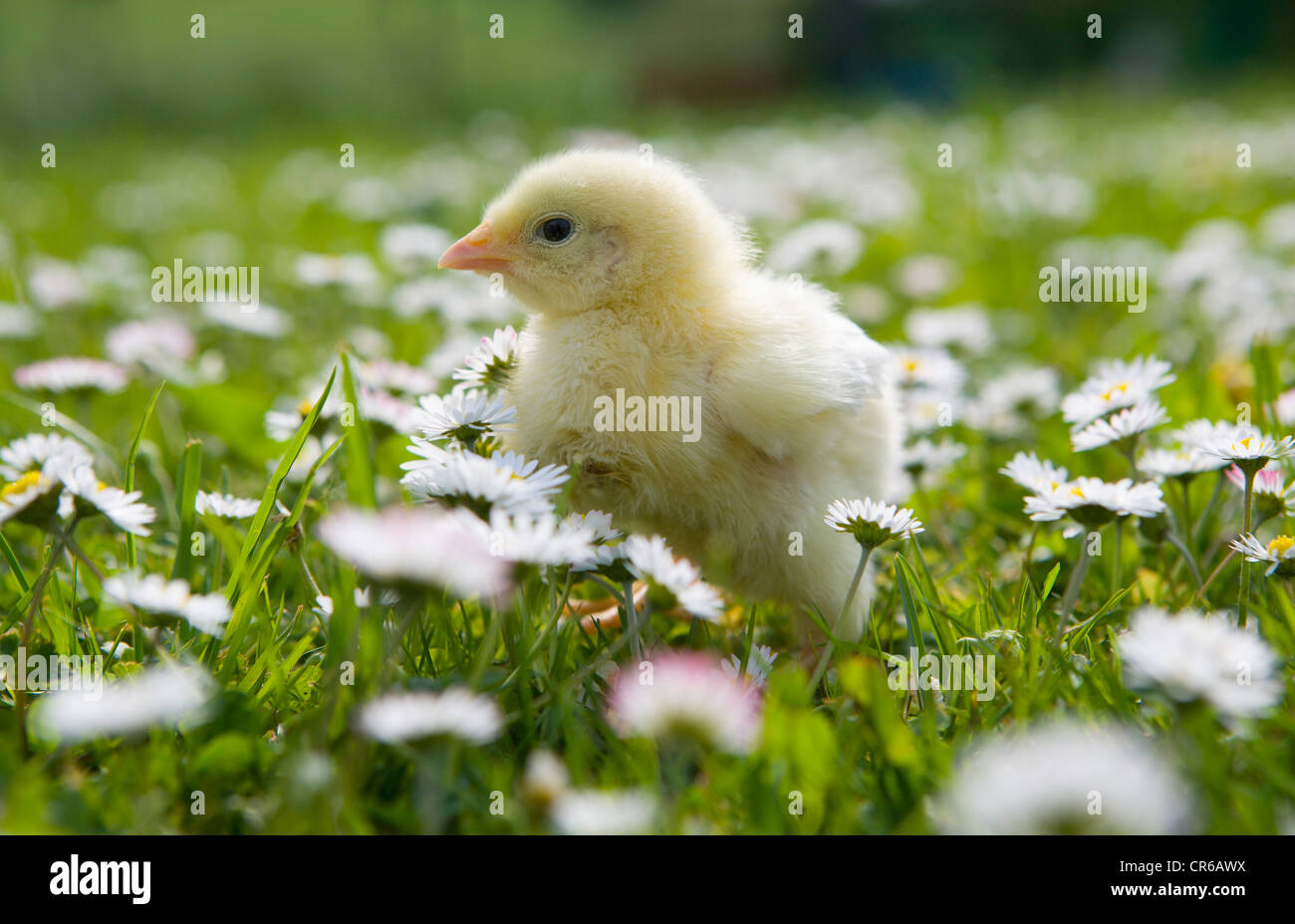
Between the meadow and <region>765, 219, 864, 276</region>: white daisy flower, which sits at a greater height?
<region>765, 219, 864, 276</region>: white daisy flower

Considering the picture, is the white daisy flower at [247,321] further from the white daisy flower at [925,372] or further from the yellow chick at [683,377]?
the white daisy flower at [925,372]

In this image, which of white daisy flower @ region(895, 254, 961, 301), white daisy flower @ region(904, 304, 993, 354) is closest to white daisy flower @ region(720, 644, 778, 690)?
white daisy flower @ region(904, 304, 993, 354)

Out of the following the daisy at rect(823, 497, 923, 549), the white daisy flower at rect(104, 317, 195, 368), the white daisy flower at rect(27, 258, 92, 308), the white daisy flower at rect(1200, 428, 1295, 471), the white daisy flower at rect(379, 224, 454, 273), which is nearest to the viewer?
the daisy at rect(823, 497, 923, 549)

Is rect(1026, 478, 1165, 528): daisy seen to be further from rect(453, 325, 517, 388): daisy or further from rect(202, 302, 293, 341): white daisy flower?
rect(202, 302, 293, 341): white daisy flower

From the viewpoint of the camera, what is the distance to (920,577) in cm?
171

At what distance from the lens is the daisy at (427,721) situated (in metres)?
Answer: 1.05

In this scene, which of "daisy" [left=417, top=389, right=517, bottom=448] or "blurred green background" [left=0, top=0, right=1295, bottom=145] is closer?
"daisy" [left=417, top=389, right=517, bottom=448]

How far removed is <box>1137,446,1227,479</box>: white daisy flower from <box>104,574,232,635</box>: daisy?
1435 millimetres

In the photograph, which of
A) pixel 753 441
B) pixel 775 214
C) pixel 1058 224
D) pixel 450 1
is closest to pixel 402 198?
pixel 775 214

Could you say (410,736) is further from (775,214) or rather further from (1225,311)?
(775,214)

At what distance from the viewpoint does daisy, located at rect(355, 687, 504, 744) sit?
3.44 ft
